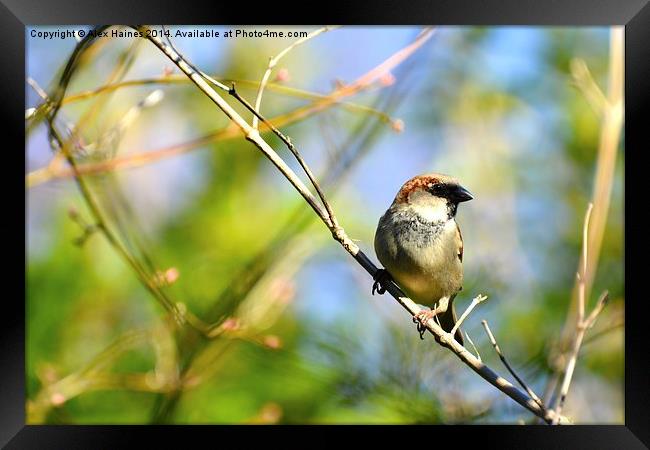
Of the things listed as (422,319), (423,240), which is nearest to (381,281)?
(423,240)

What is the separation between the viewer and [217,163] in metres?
3.32

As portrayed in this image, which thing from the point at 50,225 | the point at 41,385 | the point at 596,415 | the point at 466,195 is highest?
the point at 50,225

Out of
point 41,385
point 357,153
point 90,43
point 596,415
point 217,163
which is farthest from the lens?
point 217,163

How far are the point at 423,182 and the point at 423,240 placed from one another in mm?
245

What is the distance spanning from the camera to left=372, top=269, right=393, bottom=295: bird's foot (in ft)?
9.36

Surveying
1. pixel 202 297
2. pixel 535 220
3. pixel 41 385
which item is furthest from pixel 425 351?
pixel 41 385

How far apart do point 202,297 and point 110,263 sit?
0.49m

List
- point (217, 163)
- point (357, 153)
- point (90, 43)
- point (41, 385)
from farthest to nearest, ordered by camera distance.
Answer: point (217, 163)
point (41, 385)
point (357, 153)
point (90, 43)

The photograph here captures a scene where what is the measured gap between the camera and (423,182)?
114 inches

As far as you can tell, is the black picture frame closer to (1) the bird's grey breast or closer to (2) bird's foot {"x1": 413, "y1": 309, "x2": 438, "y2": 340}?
(2) bird's foot {"x1": 413, "y1": 309, "x2": 438, "y2": 340}

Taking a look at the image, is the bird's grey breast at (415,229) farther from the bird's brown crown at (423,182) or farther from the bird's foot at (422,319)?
the bird's foot at (422,319)
